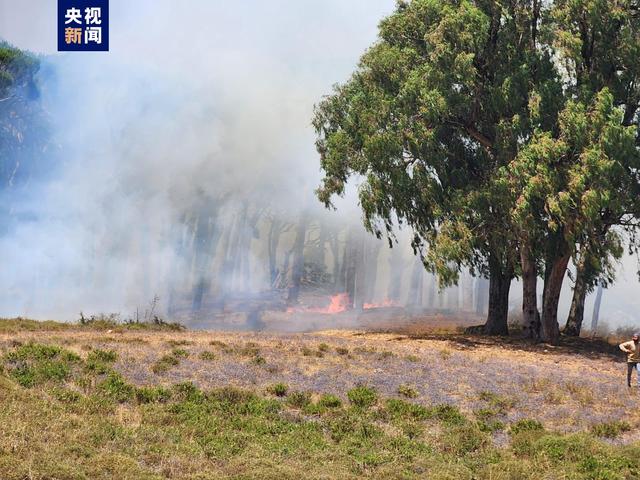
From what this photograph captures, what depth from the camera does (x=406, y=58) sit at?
111ft

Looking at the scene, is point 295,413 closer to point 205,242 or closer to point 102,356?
point 102,356

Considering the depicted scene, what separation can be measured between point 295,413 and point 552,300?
20.4m

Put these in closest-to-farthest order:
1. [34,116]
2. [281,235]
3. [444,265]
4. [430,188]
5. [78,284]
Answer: [444,265], [430,188], [78,284], [281,235], [34,116]

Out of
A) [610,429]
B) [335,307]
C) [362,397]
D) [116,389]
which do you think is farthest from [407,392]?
[335,307]

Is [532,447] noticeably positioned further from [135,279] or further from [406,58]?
[135,279]

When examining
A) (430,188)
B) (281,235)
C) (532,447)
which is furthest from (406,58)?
(281,235)

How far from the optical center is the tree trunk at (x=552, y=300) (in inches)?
1347

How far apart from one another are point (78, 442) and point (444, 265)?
20178 millimetres

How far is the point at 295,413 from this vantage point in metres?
18.1

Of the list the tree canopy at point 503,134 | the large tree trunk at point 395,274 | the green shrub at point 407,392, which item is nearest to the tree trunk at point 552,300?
the tree canopy at point 503,134

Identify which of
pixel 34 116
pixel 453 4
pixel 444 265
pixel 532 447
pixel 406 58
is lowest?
pixel 532 447

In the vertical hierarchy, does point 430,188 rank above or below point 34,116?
below

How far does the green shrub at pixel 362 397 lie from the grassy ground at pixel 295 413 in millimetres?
53

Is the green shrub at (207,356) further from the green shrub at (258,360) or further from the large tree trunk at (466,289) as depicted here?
the large tree trunk at (466,289)
